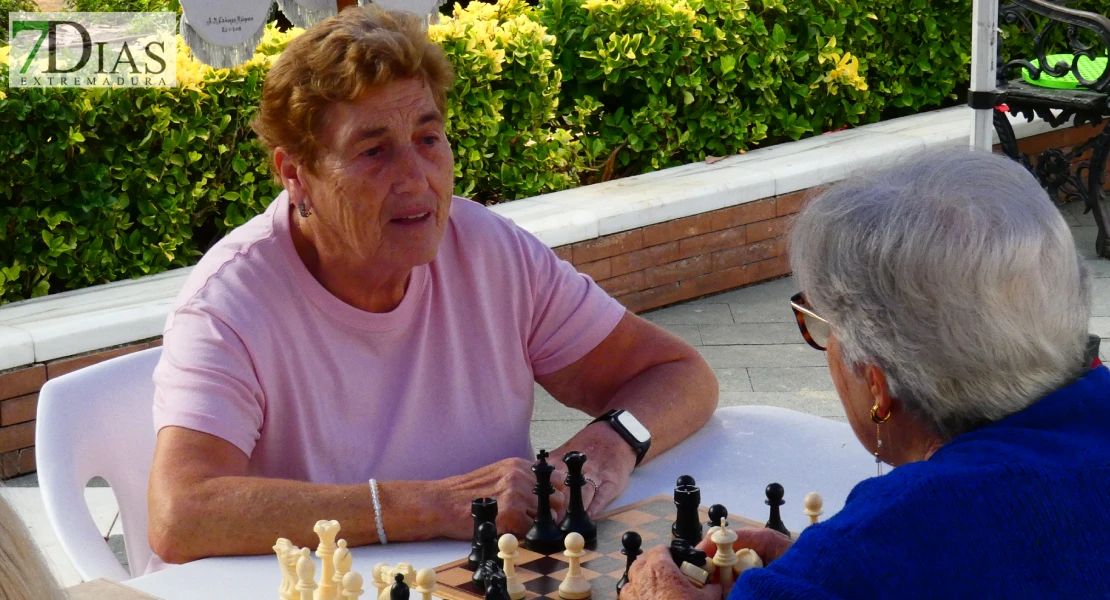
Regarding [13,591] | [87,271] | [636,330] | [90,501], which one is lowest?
[90,501]

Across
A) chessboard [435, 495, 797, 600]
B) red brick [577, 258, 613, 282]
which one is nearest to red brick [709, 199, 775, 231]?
red brick [577, 258, 613, 282]

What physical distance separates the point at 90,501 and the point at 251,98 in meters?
1.98

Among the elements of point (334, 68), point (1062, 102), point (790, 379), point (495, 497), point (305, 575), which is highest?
point (334, 68)

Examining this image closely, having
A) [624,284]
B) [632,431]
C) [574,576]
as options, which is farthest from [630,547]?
[624,284]

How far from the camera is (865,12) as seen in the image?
8102 mm

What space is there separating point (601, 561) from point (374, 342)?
79cm

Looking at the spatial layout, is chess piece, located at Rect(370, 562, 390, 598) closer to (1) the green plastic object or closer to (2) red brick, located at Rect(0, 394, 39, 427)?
(2) red brick, located at Rect(0, 394, 39, 427)

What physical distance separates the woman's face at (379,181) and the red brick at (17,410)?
8.09ft

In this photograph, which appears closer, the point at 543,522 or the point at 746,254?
the point at 543,522

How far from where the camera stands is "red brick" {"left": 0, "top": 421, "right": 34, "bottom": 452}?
4.82 m

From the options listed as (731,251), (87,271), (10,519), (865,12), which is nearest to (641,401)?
(10,519)

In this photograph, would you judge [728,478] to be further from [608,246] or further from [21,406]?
[608,246]

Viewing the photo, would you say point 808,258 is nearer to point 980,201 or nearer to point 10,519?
point 980,201

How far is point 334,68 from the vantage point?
2.69m
